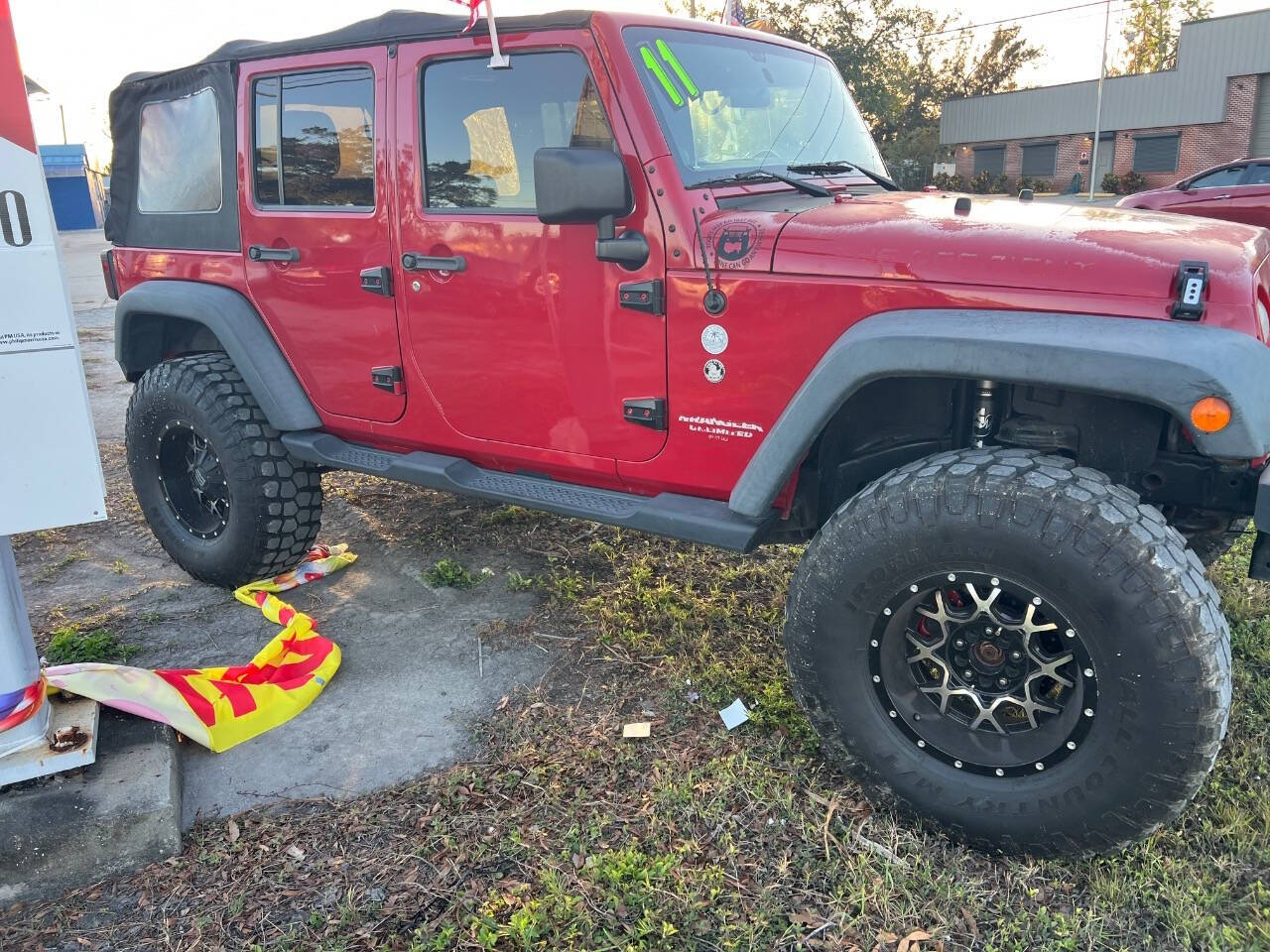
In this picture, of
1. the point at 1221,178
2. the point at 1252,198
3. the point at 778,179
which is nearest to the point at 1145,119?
the point at 1221,178

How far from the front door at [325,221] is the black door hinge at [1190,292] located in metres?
2.44

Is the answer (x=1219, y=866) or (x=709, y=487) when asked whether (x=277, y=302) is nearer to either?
(x=709, y=487)

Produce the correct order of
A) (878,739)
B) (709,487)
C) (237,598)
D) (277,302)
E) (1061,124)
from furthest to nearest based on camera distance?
(1061,124) → (237,598) → (277,302) → (709,487) → (878,739)

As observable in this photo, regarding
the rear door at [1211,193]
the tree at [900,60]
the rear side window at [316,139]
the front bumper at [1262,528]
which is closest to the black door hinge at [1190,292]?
the front bumper at [1262,528]

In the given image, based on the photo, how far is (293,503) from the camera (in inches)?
156

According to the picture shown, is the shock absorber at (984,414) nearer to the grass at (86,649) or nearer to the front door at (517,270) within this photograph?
the front door at (517,270)

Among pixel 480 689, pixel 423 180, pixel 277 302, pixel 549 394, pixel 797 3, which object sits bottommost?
pixel 480 689

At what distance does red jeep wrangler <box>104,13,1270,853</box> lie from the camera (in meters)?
2.15

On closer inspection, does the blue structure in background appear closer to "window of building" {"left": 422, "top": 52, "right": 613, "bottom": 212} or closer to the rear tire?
the rear tire

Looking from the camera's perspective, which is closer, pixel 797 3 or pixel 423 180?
pixel 423 180

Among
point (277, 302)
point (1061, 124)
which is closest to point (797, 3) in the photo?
point (1061, 124)

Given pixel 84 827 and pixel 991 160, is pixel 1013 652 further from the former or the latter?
pixel 991 160

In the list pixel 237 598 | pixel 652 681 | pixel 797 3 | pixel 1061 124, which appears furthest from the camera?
pixel 1061 124

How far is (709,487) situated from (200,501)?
8.31 ft
